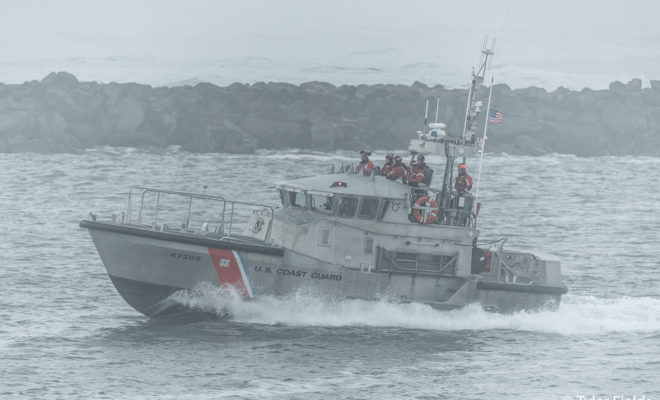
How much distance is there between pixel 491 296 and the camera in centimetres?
2344

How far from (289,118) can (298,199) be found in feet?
199

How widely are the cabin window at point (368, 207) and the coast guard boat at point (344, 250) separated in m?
0.02

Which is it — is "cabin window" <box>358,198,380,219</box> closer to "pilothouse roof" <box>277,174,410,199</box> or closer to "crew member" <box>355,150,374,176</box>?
"pilothouse roof" <box>277,174,410,199</box>

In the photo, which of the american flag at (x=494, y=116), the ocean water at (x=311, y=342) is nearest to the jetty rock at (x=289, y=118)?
the ocean water at (x=311, y=342)

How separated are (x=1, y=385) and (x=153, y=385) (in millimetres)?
2739

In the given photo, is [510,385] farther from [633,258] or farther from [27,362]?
[633,258]

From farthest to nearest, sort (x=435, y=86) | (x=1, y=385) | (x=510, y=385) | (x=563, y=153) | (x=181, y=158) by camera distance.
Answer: (x=435, y=86) < (x=563, y=153) < (x=181, y=158) < (x=510, y=385) < (x=1, y=385)

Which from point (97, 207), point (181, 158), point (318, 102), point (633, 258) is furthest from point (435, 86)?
point (633, 258)

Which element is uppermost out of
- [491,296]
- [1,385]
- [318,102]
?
[318,102]

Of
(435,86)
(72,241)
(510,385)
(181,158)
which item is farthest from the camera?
(435,86)

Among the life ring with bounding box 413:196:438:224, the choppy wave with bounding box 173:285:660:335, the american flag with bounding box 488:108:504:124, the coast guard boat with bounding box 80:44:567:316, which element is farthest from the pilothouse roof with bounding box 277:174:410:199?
the american flag with bounding box 488:108:504:124

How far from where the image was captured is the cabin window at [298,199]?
23.0 metres

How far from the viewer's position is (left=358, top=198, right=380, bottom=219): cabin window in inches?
893

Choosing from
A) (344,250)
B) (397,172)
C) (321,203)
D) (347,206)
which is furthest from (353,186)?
(344,250)
